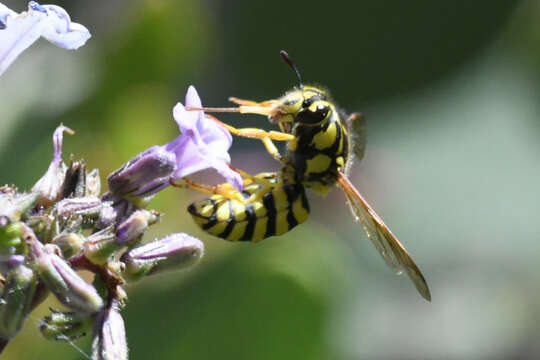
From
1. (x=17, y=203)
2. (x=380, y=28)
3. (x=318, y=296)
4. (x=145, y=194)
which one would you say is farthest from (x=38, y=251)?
(x=380, y=28)

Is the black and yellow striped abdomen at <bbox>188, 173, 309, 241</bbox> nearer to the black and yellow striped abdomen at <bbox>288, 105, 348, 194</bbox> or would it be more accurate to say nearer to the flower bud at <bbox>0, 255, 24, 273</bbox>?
the black and yellow striped abdomen at <bbox>288, 105, 348, 194</bbox>

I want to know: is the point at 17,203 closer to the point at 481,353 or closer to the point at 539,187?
the point at 481,353

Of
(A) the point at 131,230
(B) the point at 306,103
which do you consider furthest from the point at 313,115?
(A) the point at 131,230

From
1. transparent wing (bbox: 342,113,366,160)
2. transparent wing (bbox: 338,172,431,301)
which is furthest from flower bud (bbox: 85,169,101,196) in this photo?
transparent wing (bbox: 342,113,366,160)

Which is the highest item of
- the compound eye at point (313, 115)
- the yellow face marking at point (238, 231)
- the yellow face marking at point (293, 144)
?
the compound eye at point (313, 115)

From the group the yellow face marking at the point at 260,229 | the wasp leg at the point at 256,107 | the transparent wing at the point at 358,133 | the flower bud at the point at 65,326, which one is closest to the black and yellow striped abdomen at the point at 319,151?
the wasp leg at the point at 256,107

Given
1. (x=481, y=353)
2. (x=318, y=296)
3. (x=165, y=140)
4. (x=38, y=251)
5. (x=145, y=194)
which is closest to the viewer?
(x=38, y=251)

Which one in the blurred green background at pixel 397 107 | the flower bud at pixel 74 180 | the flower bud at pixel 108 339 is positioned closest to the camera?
the flower bud at pixel 108 339

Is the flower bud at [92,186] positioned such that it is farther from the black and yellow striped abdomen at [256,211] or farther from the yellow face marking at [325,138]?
the yellow face marking at [325,138]
